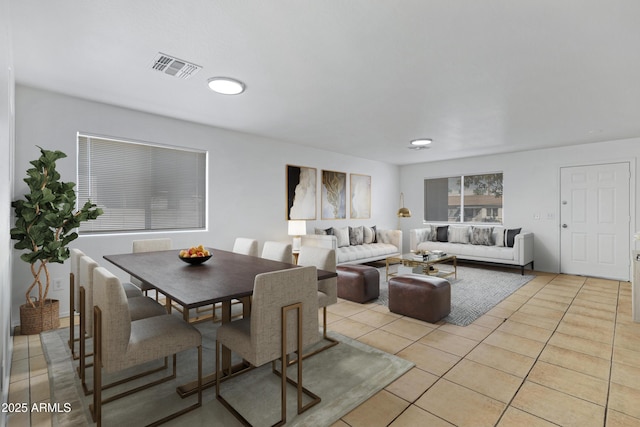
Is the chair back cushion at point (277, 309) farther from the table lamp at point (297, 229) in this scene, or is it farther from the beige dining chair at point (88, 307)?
the table lamp at point (297, 229)

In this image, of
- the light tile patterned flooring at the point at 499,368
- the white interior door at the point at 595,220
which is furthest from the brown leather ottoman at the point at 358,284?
the white interior door at the point at 595,220

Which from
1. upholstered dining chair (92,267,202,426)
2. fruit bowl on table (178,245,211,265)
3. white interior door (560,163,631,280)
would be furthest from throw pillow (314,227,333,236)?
white interior door (560,163,631,280)

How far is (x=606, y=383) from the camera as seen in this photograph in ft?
7.22

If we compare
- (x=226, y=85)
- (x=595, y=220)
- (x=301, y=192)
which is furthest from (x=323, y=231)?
(x=595, y=220)

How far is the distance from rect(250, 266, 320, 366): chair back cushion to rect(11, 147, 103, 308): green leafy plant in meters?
2.48

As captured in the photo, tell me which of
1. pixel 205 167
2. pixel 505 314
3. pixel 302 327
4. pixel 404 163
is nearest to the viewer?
pixel 302 327

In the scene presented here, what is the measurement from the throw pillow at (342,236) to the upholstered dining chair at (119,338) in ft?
14.7

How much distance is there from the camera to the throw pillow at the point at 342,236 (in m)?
6.24

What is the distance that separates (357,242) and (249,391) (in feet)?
15.7

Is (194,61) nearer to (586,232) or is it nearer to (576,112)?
(576,112)

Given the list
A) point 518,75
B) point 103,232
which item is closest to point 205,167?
point 103,232

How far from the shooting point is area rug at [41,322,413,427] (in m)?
1.82

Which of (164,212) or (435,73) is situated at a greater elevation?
(435,73)

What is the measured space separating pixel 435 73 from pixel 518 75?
0.76 meters
